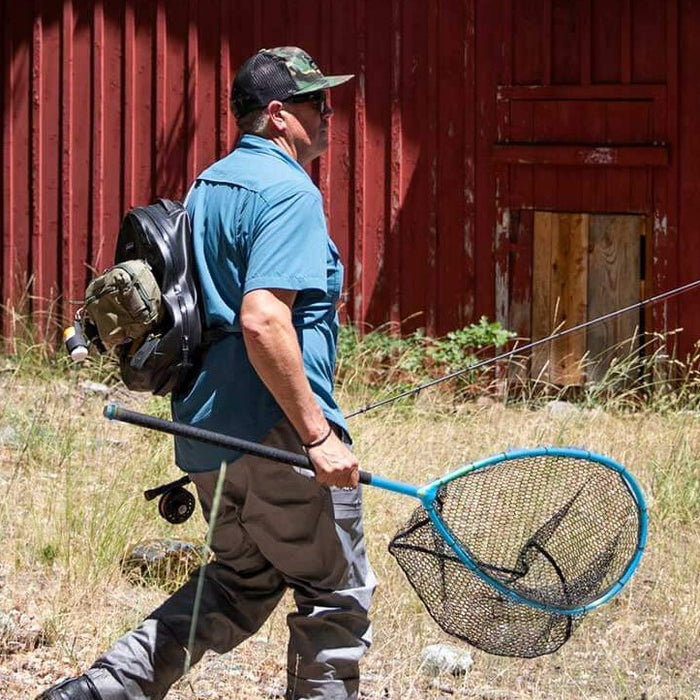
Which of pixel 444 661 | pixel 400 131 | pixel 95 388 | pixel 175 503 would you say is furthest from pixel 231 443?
pixel 400 131

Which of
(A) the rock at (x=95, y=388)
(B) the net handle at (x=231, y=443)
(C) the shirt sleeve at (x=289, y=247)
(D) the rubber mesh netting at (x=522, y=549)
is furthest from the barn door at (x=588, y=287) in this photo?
(B) the net handle at (x=231, y=443)

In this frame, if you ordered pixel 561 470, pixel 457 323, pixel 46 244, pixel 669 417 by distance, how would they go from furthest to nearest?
1. pixel 46 244
2. pixel 457 323
3. pixel 669 417
4. pixel 561 470

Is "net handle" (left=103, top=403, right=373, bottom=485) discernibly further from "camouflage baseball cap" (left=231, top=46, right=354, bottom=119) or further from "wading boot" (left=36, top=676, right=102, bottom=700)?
"camouflage baseball cap" (left=231, top=46, right=354, bottom=119)

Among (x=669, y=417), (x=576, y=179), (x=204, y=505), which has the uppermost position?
(x=576, y=179)

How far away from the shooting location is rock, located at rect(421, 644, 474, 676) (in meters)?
4.77

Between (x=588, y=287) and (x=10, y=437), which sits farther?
A: (x=588, y=287)

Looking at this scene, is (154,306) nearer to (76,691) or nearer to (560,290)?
(76,691)

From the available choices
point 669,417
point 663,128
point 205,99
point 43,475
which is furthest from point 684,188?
point 43,475

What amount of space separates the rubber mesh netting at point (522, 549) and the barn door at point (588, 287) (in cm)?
449

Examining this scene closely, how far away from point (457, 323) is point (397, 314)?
41 cm

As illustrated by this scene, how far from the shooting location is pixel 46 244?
34.1 feet

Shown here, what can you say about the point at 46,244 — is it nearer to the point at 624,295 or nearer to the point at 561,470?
the point at 624,295

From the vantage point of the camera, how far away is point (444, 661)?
189 inches

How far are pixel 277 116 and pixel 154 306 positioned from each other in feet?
2.07
